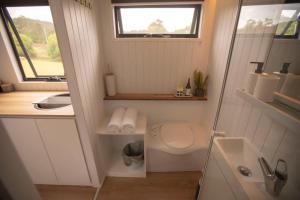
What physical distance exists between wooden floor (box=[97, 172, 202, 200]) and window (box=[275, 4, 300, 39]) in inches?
63.7

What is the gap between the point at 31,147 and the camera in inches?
53.9

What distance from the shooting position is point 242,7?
0.99m

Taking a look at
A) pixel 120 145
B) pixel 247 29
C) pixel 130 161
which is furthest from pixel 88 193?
pixel 247 29

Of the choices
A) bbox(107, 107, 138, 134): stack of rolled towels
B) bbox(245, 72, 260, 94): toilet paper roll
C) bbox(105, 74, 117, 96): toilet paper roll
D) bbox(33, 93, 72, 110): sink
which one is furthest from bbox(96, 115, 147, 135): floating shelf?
bbox(245, 72, 260, 94): toilet paper roll

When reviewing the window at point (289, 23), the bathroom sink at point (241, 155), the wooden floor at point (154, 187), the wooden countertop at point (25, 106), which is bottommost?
the wooden floor at point (154, 187)

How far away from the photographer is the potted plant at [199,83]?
68.5 inches

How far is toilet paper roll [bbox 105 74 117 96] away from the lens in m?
1.71

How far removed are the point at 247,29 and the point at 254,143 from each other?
788 mm

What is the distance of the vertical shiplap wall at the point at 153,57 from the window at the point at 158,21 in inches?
4.0

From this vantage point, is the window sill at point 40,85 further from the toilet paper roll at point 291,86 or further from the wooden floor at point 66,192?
the toilet paper roll at point 291,86

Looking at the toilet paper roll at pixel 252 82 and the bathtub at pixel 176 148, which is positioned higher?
the toilet paper roll at pixel 252 82

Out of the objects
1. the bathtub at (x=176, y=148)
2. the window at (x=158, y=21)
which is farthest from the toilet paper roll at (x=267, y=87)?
the window at (x=158, y=21)

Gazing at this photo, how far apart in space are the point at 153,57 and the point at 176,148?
3.65 feet

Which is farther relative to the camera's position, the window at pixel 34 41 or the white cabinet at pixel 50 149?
the window at pixel 34 41
